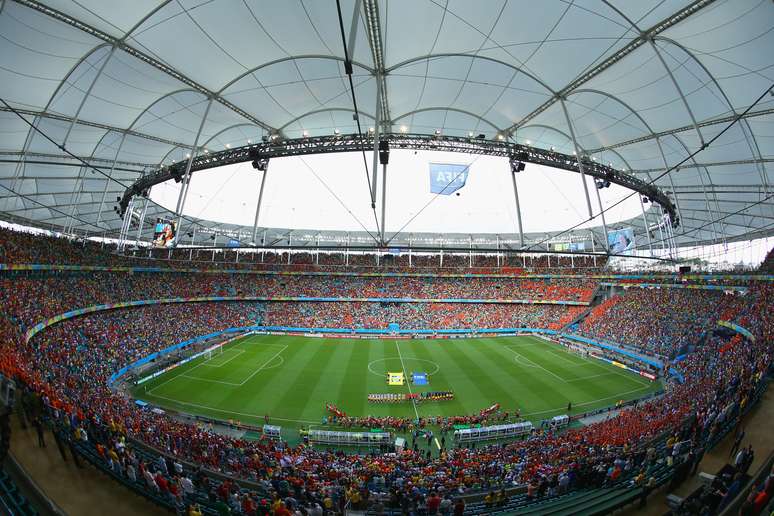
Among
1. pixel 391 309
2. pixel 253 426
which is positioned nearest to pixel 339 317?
pixel 391 309

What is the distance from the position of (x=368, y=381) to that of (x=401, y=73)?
20730 mm

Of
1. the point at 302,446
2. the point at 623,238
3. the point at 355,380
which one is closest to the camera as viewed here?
the point at 302,446

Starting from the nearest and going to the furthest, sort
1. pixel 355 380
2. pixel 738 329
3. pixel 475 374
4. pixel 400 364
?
pixel 738 329 → pixel 355 380 → pixel 475 374 → pixel 400 364

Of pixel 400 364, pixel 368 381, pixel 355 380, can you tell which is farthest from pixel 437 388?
pixel 355 380

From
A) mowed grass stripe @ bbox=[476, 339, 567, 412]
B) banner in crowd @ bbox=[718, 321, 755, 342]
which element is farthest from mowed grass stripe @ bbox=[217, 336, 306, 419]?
banner in crowd @ bbox=[718, 321, 755, 342]

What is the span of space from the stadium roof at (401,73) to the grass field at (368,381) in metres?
15.4

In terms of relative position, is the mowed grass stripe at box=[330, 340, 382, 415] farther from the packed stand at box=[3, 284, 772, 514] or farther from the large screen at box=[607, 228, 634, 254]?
the large screen at box=[607, 228, 634, 254]

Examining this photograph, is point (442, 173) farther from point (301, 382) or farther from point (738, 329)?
point (738, 329)

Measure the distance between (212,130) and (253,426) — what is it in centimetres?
1646

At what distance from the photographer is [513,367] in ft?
96.1

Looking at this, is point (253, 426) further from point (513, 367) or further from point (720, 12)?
point (720, 12)

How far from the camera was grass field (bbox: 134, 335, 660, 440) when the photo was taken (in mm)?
21203

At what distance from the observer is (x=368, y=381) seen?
25.8 m

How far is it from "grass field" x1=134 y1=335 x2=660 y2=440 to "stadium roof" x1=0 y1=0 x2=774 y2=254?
1542 cm
